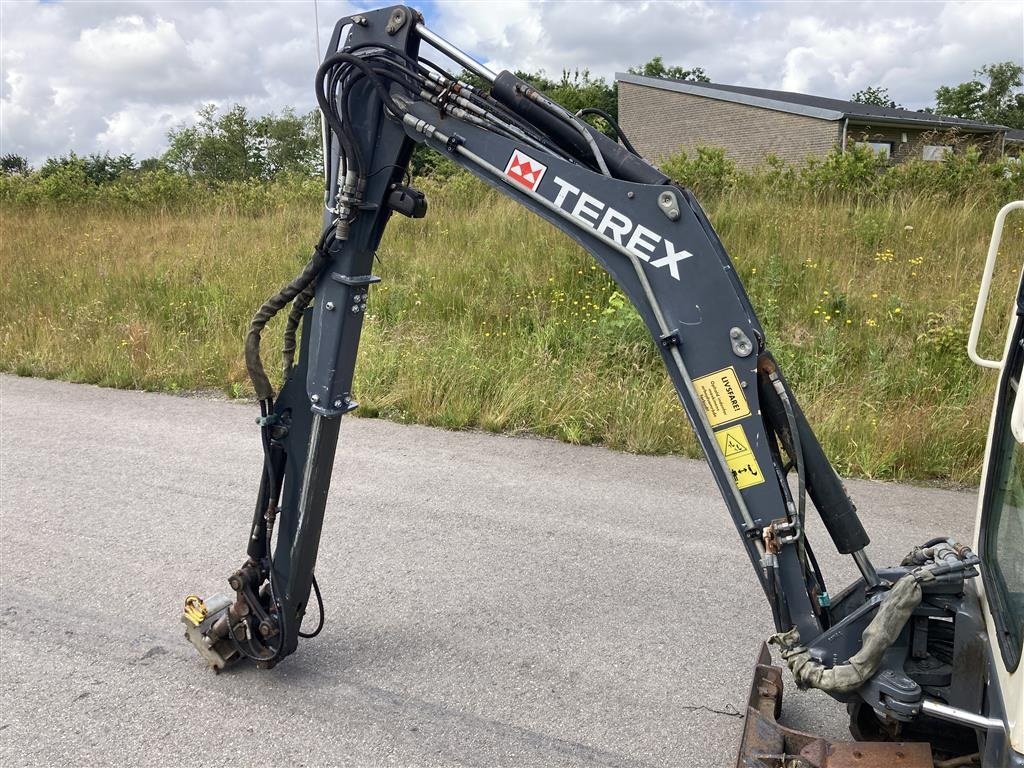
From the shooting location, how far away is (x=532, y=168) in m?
2.49

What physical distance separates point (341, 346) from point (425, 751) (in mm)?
1442

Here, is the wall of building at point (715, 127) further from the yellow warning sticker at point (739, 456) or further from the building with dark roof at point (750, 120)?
the yellow warning sticker at point (739, 456)

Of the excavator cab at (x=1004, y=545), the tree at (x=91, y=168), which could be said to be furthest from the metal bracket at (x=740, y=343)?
the tree at (x=91, y=168)

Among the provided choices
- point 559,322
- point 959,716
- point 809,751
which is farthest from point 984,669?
point 559,322

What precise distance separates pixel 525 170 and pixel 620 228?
1.13 feet

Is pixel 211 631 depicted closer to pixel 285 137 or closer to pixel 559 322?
pixel 559 322

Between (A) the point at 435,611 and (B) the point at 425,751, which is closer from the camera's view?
(B) the point at 425,751

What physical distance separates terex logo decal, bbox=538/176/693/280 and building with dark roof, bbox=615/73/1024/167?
2048cm

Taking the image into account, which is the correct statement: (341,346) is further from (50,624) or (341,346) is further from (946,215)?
(946,215)

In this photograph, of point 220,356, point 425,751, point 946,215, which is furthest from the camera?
point 946,215

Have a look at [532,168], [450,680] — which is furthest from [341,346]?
[450,680]

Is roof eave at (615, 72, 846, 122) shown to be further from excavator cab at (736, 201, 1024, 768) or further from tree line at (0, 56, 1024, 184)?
excavator cab at (736, 201, 1024, 768)

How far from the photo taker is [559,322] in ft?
26.1

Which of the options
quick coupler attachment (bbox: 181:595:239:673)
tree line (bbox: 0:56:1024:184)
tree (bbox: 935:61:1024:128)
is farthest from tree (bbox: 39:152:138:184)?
tree (bbox: 935:61:1024:128)
